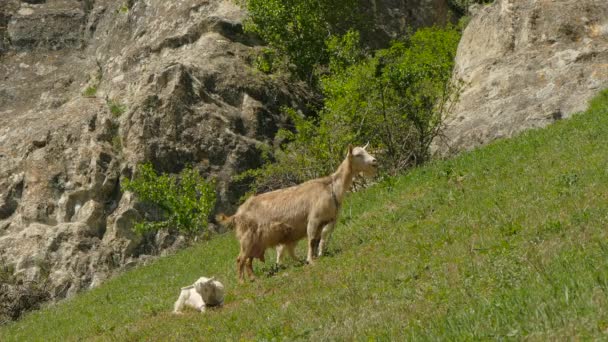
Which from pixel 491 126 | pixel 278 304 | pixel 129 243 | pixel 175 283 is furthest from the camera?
pixel 129 243

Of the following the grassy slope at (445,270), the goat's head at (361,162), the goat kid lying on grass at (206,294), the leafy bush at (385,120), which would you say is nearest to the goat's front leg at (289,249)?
the grassy slope at (445,270)

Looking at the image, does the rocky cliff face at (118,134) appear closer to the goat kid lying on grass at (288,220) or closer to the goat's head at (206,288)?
the goat kid lying on grass at (288,220)

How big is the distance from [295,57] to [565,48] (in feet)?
56.3

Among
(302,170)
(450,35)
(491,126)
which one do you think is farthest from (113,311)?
(450,35)

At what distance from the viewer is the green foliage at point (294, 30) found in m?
43.1

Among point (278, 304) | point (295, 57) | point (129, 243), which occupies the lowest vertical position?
point (129, 243)

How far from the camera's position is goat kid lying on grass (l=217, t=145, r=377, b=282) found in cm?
1625

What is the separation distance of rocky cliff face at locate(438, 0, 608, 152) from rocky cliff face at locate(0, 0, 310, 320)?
37.2 ft

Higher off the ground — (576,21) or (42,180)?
(576,21)

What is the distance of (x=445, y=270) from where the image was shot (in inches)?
432

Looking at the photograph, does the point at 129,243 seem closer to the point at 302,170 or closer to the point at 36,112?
the point at 302,170

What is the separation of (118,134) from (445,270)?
29.9 meters

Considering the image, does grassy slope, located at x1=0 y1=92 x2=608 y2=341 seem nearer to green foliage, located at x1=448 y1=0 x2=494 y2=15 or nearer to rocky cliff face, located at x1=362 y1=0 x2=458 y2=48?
rocky cliff face, located at x1=362 y1=0 x2=458 y2=48

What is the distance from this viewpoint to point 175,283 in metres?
21.0
